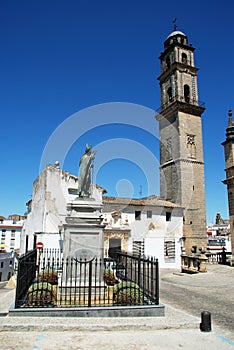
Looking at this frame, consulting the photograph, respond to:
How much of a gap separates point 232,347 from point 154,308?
199cm

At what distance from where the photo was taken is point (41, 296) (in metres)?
6.69

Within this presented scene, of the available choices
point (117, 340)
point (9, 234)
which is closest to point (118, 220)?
point (117, 340)

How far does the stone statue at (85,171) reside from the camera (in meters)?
9.30

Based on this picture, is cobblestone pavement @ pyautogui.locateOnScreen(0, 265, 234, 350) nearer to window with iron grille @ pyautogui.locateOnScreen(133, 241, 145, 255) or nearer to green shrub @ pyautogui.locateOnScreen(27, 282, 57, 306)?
green shrub @ pyautogui.locateOnScreen(27, 282, 57, 306)

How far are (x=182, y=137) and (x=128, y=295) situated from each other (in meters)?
24.4

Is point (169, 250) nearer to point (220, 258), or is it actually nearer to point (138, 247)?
point (138, 247)

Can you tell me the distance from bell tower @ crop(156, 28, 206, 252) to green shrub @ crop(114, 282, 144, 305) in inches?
818

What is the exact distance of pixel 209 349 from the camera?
470cm

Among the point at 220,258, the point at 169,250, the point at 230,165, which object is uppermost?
the point at 230,165

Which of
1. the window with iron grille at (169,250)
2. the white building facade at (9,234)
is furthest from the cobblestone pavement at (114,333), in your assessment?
the white building facade at (9,234)

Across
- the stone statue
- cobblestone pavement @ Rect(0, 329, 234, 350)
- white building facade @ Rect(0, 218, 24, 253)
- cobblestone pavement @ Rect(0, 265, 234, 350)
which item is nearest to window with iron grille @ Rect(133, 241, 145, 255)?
the stone statue

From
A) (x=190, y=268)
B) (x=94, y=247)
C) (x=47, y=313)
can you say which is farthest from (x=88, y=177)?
(x=190, y=268)

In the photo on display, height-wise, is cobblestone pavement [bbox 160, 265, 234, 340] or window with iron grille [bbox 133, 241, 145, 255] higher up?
window with iron grille [bbox 133, 241, 145, 255]

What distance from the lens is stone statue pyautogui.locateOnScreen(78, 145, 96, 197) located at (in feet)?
30.5
